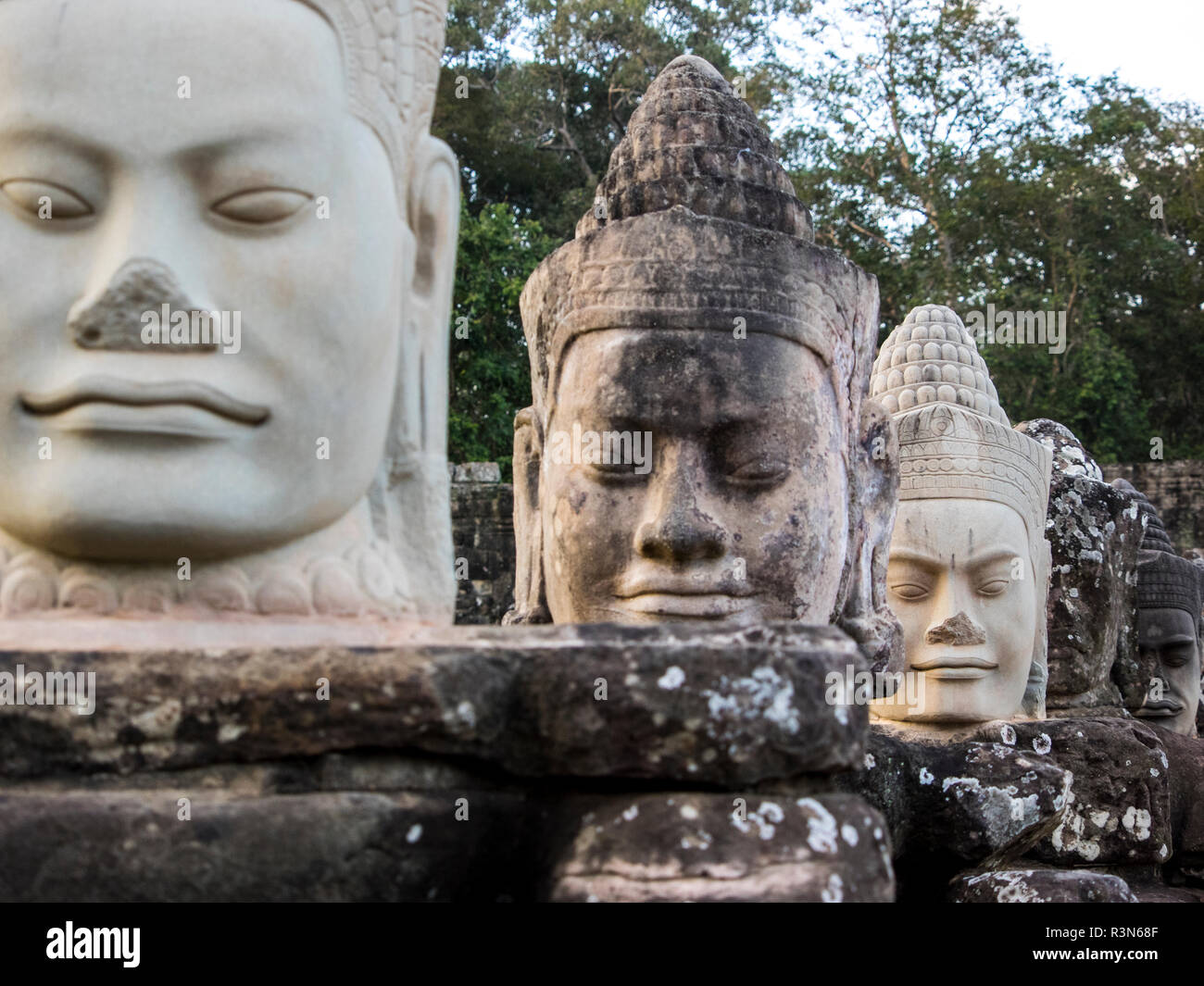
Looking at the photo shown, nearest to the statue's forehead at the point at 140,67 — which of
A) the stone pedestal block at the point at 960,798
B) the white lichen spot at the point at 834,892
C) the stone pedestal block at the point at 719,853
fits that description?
the stone pedestal block at the point at 719,853

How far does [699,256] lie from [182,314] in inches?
80.5

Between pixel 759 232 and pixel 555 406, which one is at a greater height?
pixel 759 232

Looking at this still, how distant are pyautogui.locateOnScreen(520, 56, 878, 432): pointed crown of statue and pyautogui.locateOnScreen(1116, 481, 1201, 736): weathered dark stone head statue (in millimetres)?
4643

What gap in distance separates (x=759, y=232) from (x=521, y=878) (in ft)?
7.88

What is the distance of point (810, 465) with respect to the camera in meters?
4.08

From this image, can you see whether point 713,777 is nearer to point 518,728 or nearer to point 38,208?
point 518,728

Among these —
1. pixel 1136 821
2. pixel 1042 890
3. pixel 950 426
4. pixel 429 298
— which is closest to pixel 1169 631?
pixel 1136 821

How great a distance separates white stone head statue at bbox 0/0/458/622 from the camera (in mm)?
2410

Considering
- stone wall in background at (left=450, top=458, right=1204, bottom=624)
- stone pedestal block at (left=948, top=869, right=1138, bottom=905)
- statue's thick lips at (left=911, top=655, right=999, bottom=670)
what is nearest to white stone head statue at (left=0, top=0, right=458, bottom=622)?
stone pedestal block at (left=948, top=869, right=1138, bottom=905)

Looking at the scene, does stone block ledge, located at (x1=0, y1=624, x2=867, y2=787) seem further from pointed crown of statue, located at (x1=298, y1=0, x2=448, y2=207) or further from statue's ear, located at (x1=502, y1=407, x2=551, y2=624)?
statue's ear, located at (x1=502, y1=407, x2=551, y2=624)

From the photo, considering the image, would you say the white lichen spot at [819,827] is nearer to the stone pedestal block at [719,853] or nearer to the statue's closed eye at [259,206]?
the stone pedestal block at [719,853]

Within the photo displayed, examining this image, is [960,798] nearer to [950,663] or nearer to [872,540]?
[872,540]

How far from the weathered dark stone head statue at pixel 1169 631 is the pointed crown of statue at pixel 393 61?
641 centimetres

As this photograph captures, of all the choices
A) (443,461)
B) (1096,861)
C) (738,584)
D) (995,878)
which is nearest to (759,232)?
(738,584)
